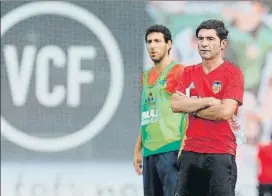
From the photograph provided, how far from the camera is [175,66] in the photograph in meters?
5.21

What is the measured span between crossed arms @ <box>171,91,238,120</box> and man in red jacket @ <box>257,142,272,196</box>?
377 centimetres

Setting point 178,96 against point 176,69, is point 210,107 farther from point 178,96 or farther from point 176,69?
point 176,69

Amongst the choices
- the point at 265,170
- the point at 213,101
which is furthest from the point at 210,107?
the point at 265,170

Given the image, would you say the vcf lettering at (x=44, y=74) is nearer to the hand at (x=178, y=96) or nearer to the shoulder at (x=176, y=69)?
the shoulder at (x=176, y=69)

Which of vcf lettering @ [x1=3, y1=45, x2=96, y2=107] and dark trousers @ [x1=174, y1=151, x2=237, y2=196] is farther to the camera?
vcf lettering @ [x1=3, y1=45, x2=96, y2=107]

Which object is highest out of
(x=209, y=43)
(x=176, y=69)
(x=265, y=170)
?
(x=209, y=43)

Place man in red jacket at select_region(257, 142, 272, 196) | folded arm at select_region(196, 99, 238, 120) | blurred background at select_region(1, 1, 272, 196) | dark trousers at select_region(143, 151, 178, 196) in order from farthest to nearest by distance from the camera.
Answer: blurred background at select_region(1, 1, 272, 196) < man in red jacket at select_region(257, 142, 272, 196) < dark trousers at select_region(143, 151, 178, 196) < folded arm at select_region(196, 99, 238, 120)

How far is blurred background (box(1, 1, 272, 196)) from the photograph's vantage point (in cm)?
862

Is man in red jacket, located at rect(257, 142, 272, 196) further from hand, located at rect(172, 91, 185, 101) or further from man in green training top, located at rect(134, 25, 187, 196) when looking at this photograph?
hand, located at rect(172, 91, 185, 101)

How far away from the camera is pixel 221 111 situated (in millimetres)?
4262

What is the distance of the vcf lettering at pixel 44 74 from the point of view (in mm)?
8648

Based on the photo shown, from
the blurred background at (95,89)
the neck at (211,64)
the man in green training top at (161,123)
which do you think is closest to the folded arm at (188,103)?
the neck at (211,64)

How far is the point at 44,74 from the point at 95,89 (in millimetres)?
525

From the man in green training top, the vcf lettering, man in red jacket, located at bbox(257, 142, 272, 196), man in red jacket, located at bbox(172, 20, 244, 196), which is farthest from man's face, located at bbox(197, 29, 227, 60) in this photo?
the vcf lettering
